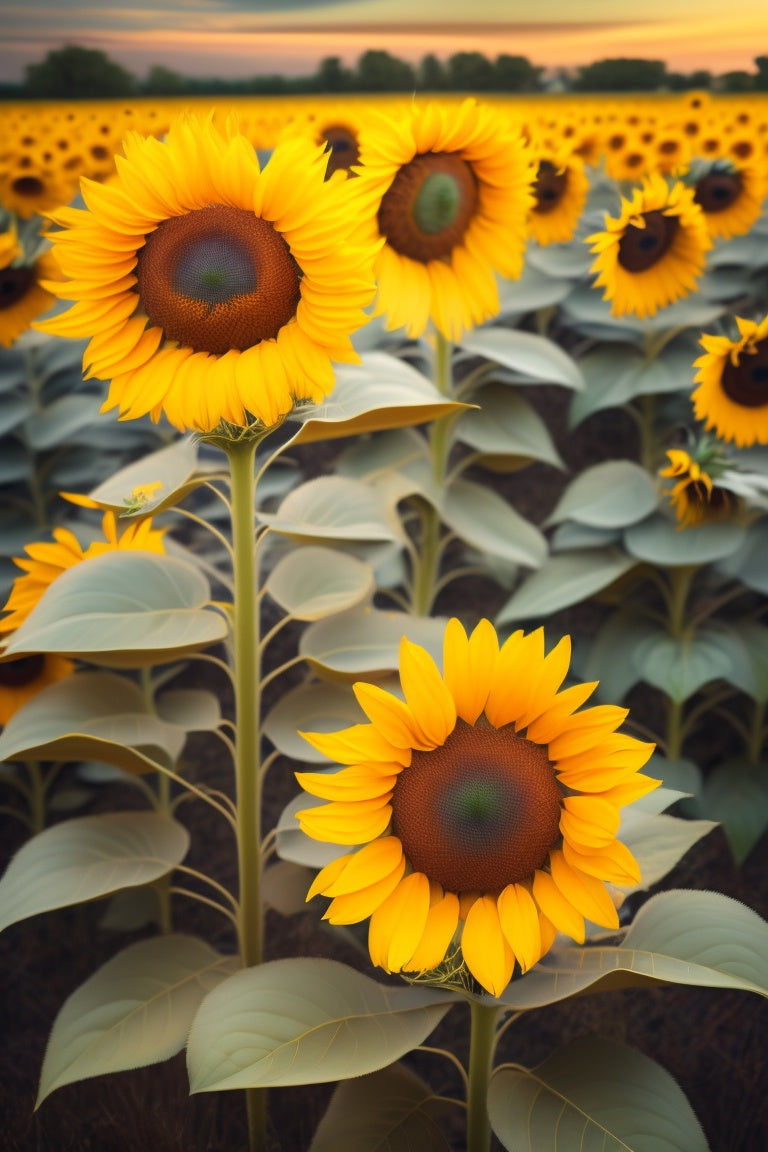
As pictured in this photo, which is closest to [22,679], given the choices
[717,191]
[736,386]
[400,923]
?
[400,923]

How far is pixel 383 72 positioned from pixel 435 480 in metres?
1.25

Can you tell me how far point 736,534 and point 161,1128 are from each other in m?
0.86

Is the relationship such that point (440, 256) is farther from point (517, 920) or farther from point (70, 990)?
point (70, 990)

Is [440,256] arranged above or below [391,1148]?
above

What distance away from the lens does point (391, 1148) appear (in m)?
0.67

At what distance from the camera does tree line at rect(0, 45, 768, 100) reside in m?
2.11

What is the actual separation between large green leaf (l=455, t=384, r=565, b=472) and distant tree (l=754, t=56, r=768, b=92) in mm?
1085

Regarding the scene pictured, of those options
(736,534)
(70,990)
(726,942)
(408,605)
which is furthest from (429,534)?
(726,942)

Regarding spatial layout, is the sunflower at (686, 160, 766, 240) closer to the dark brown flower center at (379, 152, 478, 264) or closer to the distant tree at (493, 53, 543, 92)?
the distant tree at (493, 53, 543, 92)

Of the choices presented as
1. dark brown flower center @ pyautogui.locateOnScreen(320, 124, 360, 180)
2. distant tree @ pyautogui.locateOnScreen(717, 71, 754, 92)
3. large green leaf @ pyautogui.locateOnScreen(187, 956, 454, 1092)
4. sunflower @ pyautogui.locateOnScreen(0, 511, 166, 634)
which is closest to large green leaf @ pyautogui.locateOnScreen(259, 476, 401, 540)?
sunflower @ pyautogui.locateOnScreen(0, 511, 166, 634)

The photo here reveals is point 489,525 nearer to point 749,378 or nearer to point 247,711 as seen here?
point 749,378

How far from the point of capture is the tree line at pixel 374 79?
6.93 ft

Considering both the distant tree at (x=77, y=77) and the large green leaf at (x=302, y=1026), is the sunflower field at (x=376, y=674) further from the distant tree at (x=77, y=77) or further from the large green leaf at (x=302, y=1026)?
the distant tree at (x=77, y=77)

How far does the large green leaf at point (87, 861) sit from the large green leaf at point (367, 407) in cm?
35
